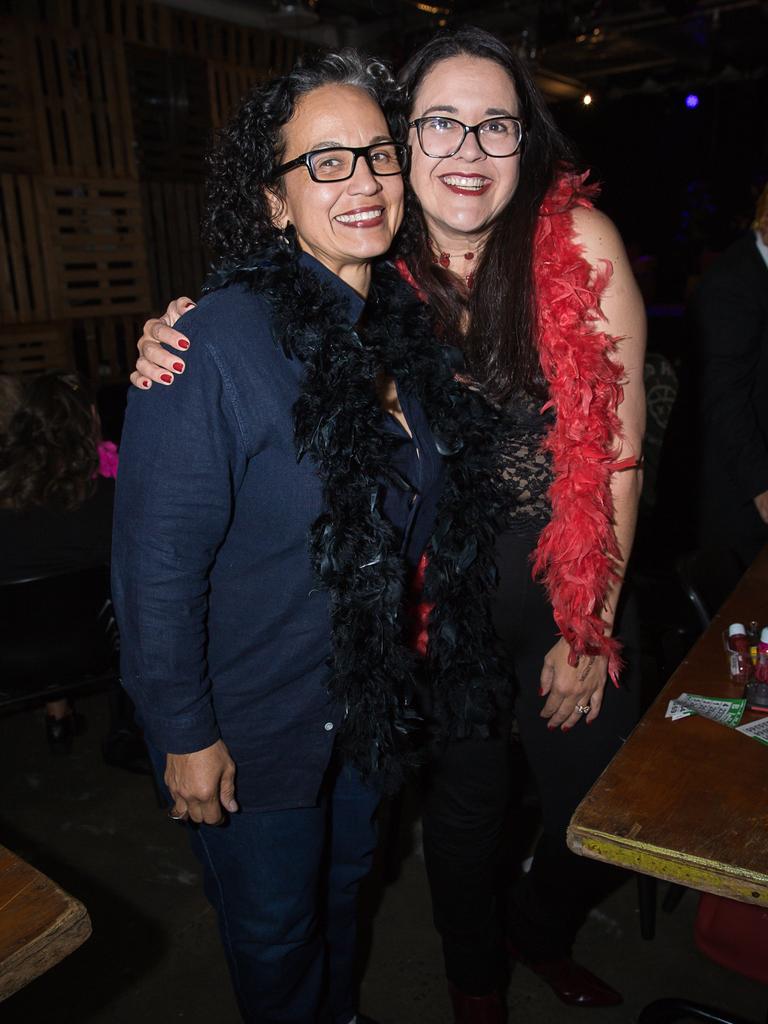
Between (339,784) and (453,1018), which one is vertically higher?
(339,784)

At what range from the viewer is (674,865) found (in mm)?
1028

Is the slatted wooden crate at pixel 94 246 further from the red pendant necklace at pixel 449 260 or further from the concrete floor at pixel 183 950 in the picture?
the red pendant necklace at pixel 449 260

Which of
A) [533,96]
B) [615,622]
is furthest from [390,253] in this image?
[615,622]

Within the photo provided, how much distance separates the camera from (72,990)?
201cm

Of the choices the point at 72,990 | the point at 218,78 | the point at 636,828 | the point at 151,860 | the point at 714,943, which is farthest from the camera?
the point at 218,78

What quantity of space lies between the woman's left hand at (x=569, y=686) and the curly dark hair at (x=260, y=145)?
94 cm

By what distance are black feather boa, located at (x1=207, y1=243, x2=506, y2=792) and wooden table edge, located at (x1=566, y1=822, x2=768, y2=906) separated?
412 mm

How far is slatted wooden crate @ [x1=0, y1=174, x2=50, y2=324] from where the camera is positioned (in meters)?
5.64

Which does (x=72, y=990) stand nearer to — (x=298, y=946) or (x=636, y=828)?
(x=298, y=946)

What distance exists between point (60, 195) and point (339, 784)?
5586mm

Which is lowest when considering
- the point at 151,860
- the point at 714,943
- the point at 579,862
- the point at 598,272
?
the point at 151,860

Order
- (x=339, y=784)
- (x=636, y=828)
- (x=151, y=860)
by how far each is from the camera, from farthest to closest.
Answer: (x=151, y=860) → (x=339, y=784) → (x=636, y=828)

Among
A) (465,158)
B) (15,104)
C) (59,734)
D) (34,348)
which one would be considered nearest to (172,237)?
(15,104)

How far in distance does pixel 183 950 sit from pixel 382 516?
1.48 metres
